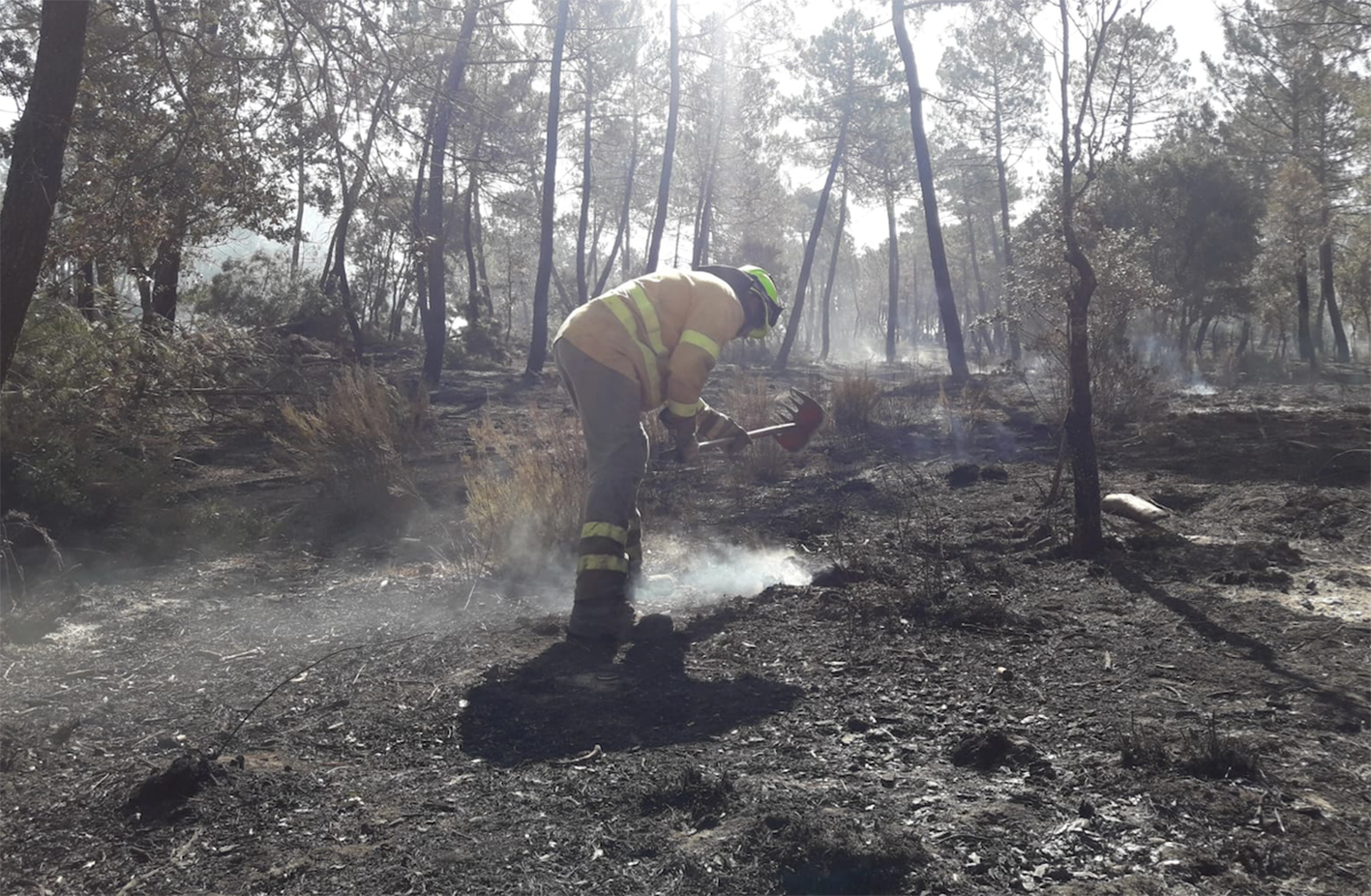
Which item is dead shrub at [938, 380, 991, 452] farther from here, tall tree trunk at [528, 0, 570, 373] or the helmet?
tall tree trunk at [528, 0, 570, 373]

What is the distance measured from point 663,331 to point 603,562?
1.16 meters

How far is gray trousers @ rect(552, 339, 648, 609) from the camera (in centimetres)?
415

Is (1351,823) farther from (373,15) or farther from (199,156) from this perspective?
(199,156)

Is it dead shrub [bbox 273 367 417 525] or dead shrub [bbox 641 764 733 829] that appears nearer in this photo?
dead shrub [bbox 641 764 733 829]

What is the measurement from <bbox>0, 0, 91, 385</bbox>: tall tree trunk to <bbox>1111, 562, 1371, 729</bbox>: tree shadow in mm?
5005

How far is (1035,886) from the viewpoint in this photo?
76.2 inches

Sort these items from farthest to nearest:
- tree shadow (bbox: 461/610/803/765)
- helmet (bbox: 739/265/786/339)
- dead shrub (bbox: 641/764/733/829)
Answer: helmet (bbox: 739/265/786/339), tree shadow (bbox: 461/610/803/765), dead shrub (bbox: 641/764/733/829)

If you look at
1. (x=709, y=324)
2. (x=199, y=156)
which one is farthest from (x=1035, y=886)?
(x=199, y=156)

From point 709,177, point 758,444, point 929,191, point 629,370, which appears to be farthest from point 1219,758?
point 709,177

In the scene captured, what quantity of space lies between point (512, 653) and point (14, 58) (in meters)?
7.30

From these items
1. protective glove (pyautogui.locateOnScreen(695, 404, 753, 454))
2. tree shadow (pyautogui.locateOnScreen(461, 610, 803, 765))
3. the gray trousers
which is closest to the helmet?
protective glove (pyautogui.locateOnScreen(695, 404, 753, 454))

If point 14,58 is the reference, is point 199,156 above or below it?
below

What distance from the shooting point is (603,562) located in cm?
414

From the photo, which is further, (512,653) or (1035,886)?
(512,653)
